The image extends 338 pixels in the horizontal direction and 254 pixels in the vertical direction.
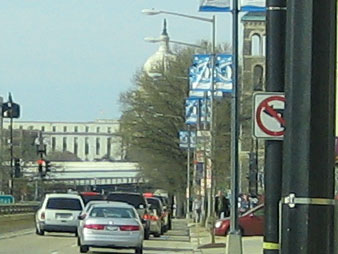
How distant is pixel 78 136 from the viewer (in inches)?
7328

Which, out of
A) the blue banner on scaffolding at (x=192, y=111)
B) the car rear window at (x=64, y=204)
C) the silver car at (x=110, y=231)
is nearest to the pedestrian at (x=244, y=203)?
the blue banner on scaffolding at (x=192, y=111)

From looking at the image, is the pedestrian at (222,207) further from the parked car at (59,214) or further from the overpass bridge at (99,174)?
the overpass bridge at (99,174)

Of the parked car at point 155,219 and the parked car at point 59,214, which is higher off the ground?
the parked car at point 59,214

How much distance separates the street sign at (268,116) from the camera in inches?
441

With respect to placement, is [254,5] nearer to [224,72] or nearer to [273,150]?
[273,150]

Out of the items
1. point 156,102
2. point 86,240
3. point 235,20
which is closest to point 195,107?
point 86,240

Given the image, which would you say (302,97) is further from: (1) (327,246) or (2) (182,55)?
(2) (182,55)

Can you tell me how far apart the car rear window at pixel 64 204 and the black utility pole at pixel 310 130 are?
35.3 m

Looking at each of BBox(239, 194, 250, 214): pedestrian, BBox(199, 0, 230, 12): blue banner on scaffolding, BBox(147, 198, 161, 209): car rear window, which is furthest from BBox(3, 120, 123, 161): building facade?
BBox(199, 0, 230, 12): blue banner on scaffolding

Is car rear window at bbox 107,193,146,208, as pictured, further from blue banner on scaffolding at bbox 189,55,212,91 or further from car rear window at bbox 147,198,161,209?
blue banner on scaffolding at bbox 189,55,212,91

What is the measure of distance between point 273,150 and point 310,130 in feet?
16.8

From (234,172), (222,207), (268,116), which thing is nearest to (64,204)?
(222,207)

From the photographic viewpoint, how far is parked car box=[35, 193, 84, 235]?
→ 4072 centimetres

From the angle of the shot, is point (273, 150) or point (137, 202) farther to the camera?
point (137, 202)
